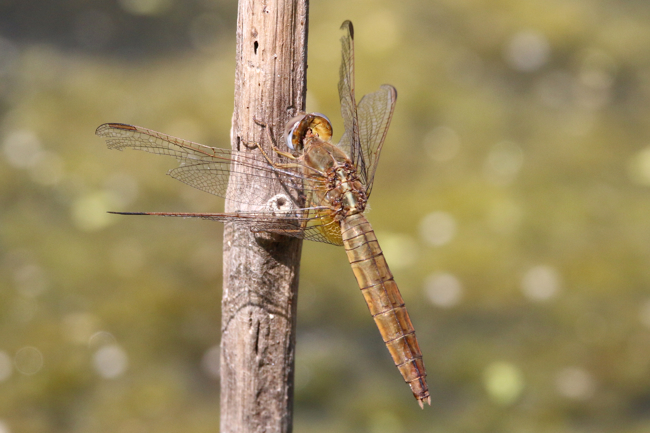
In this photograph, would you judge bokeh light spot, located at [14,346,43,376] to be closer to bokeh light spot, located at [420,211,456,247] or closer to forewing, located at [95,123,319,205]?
forewing, located at [95,123,319,205]

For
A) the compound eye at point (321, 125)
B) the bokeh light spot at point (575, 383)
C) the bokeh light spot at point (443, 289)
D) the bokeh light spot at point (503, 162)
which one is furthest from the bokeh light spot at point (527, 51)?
the compound eye at point (321, 125)

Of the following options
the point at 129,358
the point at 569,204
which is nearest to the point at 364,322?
the point at 129,358

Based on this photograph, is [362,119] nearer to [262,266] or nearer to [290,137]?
[290,137]

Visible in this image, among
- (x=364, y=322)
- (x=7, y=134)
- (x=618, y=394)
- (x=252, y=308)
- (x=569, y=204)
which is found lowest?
(x=618, y=394)

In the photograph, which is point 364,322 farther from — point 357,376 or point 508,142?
point 508,142

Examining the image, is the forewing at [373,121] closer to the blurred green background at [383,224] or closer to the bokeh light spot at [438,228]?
the blurred green background at [383,224]

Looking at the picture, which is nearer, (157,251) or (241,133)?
(241,133)

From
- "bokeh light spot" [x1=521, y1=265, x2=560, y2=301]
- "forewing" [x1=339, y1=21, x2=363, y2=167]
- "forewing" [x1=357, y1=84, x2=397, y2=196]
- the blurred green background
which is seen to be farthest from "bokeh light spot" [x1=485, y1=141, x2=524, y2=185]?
"forewing" [x1=339, y1=21, x2=363, y2=167]
